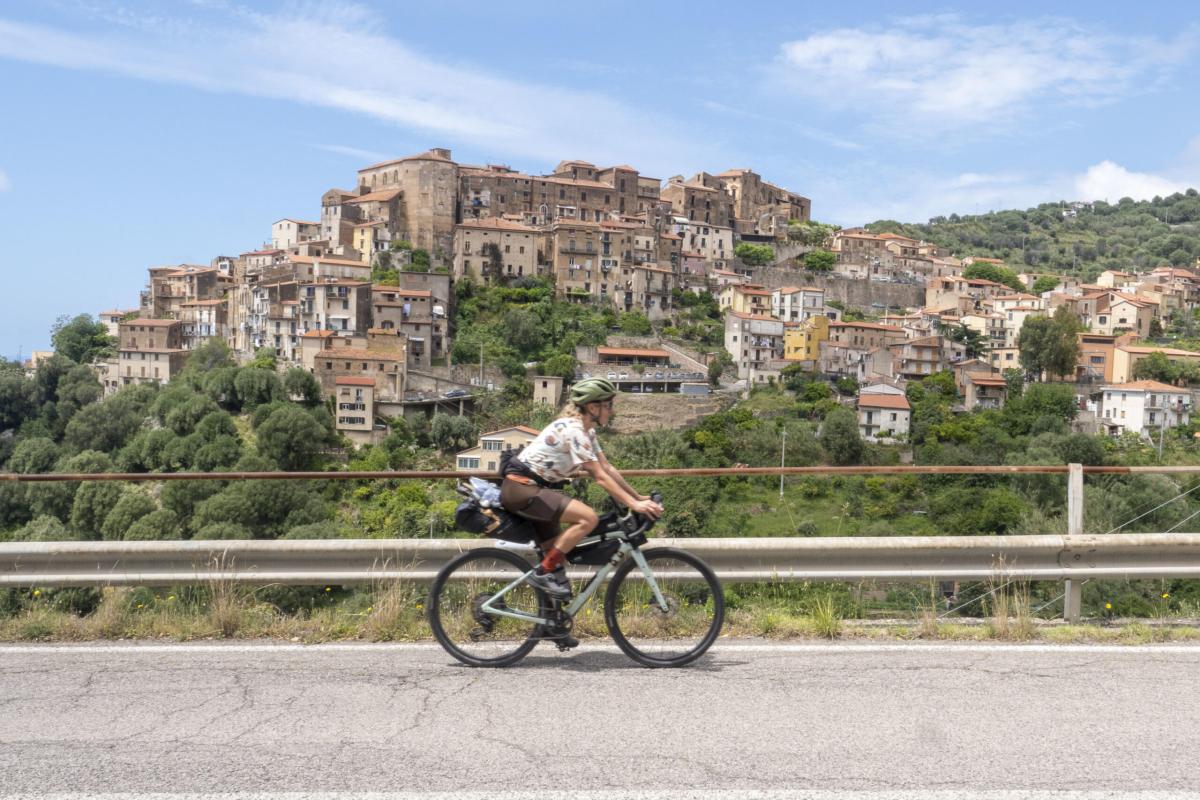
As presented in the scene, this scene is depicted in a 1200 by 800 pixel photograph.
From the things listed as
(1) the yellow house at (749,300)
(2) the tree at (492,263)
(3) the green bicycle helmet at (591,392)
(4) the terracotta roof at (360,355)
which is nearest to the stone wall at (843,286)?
(1) the yellow house at (749,300)

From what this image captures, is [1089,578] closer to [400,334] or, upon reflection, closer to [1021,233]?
[400,334]

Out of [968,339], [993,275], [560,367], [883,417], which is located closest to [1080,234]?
[993,275]

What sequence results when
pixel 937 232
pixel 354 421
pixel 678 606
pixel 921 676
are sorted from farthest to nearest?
pixel 937 232
pixel 354 421
pixel 678 606
pixel 921 676

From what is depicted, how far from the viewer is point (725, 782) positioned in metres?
3.28

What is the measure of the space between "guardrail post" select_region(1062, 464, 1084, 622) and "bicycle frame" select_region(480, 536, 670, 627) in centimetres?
231

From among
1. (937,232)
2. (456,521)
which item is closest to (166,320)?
(456,521)

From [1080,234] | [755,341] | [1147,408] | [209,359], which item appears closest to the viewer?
[1147,408]

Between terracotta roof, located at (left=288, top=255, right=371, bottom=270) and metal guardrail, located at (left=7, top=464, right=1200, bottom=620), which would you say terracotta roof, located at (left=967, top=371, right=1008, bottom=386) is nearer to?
terracotta roof, located at (left=288, top=255, right=371, bottom=270)

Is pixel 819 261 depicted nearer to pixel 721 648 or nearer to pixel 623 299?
pixel 623 299

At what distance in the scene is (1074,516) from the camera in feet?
17.7

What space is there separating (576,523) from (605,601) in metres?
0.42

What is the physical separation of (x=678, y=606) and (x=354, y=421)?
55.0 metres

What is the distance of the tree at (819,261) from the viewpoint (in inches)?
3578

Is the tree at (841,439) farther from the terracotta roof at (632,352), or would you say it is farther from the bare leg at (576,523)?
the bare leg at (576,523)
